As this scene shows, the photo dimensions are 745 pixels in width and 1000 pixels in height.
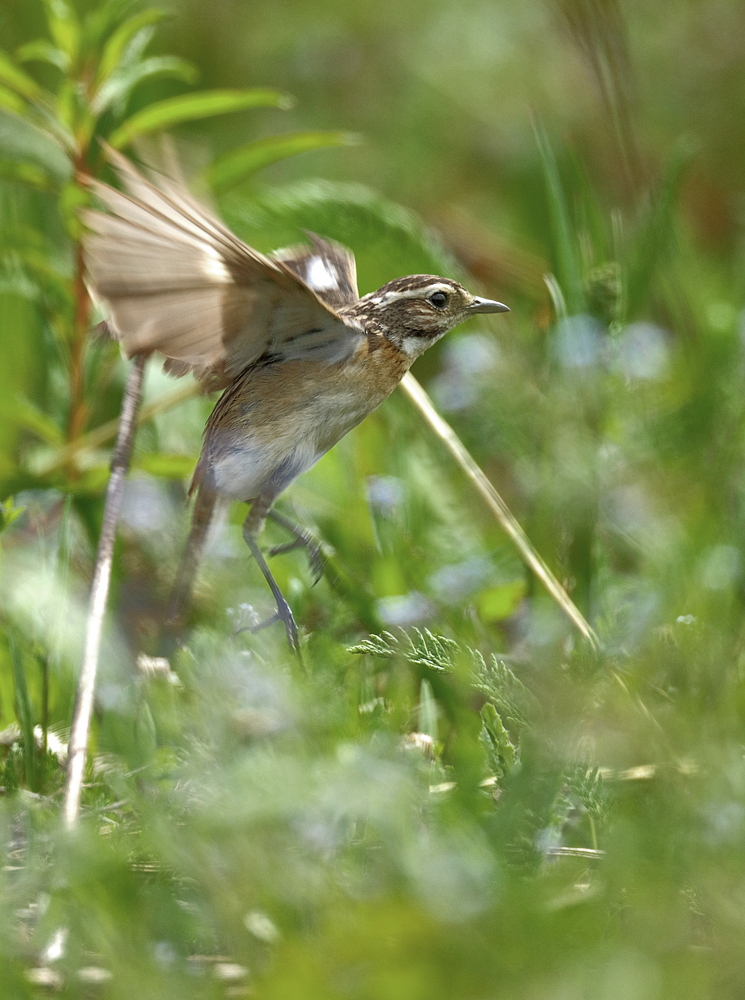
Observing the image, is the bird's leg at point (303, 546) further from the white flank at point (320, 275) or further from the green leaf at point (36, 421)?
the green leaf at point (36, 421)

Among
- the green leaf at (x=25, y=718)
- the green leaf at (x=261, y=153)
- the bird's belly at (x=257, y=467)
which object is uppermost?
the green leaf at (x=261, y=153)

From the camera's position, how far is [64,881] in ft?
5.05

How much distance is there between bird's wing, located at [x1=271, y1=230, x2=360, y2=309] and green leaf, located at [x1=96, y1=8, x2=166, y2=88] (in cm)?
72

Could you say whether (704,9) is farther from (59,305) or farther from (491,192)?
(59,305)

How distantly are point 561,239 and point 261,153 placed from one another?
34.3 inches

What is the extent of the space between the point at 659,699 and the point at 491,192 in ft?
14.2

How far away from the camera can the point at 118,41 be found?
289cm

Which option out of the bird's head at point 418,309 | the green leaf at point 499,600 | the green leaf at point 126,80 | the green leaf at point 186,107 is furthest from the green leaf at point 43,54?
the green leaf at point 499,600

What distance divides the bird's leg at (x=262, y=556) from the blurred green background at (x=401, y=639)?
0.07 meters

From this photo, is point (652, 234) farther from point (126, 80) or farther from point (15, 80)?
point (15, 80)

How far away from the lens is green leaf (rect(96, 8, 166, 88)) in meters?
2.81

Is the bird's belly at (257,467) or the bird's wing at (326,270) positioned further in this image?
the bird's wing at (326,270)

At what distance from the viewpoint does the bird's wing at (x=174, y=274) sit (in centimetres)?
187

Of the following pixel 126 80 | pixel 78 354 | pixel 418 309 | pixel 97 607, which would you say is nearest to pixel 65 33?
pixel 126 80
